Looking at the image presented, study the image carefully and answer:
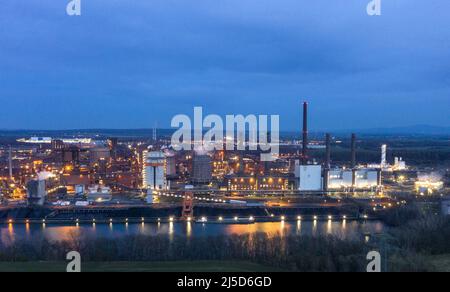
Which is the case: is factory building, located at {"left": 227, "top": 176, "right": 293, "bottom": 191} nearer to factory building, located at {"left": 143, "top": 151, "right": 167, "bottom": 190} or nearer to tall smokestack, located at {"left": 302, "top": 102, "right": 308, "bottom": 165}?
tall smokestack, located at {"left": 302, "top": 102, "right": 308, "bottom": 165}

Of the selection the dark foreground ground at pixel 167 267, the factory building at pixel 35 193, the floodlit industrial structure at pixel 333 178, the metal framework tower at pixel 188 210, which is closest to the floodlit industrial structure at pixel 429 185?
the floodlit industrial structure at pixel 333 178

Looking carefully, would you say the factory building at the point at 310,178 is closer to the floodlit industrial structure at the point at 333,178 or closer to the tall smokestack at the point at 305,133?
the floodlit industrial structure at the point at 333,178

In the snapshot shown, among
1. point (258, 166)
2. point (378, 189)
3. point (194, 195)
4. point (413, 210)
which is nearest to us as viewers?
point (413, 210)

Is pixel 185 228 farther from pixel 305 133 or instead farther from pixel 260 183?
pixel 305 133

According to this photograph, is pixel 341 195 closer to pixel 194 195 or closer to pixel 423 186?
pixel 423 186

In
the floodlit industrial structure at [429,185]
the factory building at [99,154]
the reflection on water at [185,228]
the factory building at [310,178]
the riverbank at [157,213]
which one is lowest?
the reflection on water at [185,228]

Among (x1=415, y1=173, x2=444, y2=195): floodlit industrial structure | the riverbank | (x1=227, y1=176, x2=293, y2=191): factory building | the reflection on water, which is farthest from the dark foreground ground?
(x1=415, y1=173, x2=444, y2=195): floodlit industrial structure

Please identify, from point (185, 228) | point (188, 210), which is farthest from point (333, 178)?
point (185, 228)
